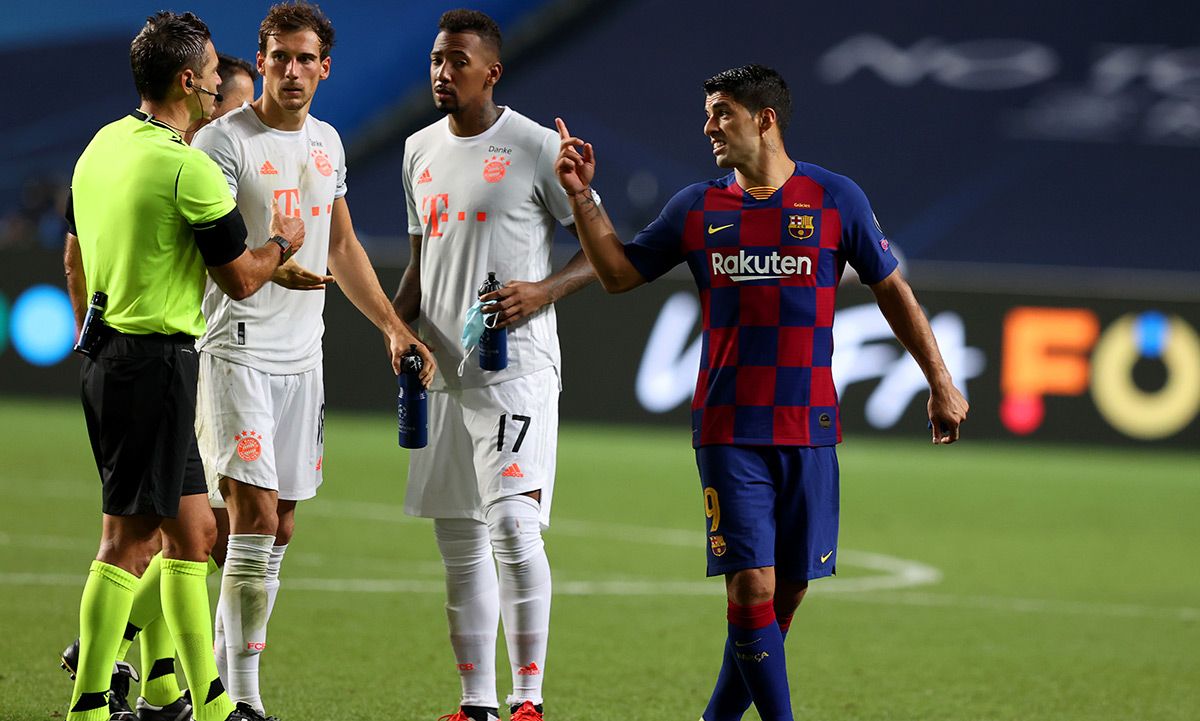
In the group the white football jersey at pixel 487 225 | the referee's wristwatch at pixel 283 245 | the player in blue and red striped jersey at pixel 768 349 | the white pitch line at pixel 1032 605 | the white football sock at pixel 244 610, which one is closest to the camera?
the player in blue and red striped jersey at pixel 768 349

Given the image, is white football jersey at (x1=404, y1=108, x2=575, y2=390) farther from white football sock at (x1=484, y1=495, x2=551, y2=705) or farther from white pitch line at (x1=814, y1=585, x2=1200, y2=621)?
white pitch line at (x1=814, y1=585, x2=1200, y2=621)

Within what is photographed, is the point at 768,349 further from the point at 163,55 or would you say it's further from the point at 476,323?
the point at 163,55

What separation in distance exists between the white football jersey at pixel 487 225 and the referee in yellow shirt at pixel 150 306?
31.9 inches

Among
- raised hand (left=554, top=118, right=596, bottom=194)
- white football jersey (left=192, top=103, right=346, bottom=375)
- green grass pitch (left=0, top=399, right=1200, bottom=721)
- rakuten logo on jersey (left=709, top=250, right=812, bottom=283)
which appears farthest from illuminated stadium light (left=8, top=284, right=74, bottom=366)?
rakuten logo on jersey (left=709, top=250, right=812, bottom=283)

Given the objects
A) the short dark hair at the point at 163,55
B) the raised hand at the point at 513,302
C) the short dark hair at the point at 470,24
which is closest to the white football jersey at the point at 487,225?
the raised hand at the point at 513,302

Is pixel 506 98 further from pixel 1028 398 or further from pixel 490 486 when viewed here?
pixel 490 486

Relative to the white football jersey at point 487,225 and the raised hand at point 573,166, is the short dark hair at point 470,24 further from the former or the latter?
the raised hand at point 573,166

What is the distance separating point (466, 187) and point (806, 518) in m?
1.61

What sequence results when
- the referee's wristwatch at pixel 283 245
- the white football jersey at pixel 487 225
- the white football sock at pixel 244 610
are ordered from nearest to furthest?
1. the referee's wristwatch at pixel 283 245
2. the white football sock at pixel 244 610
3. the white football jersey at pixel 487 225

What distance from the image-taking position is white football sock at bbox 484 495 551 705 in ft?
17.7

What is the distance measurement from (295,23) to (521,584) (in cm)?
197

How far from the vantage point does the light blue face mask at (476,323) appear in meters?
5.42

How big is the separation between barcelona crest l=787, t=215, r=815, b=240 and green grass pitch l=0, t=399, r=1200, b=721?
6.26ft

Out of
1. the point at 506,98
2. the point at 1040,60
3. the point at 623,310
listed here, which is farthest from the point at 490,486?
the point at 1040,60
